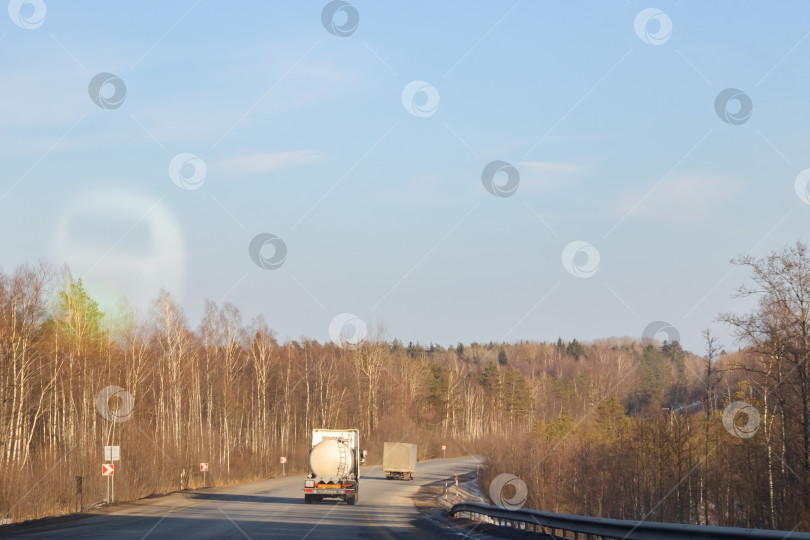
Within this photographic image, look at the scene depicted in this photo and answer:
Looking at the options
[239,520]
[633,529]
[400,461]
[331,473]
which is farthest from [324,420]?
[633,529]

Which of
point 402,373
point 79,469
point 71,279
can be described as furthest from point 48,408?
point 402,373

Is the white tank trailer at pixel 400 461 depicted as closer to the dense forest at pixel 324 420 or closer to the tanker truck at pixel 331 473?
the dense forest at pixel 324 420

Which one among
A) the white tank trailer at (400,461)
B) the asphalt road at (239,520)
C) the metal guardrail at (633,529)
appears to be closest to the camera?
the metal guardrail at (633,529)

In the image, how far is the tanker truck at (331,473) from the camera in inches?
1399

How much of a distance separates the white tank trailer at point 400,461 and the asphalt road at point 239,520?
74.1 feet

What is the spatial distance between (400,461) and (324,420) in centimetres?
3128

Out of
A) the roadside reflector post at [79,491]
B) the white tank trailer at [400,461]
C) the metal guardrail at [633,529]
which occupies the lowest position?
the white tank trailer at [400,461]

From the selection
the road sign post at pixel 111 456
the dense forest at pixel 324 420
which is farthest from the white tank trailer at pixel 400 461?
the road sign post at pixel 111 456

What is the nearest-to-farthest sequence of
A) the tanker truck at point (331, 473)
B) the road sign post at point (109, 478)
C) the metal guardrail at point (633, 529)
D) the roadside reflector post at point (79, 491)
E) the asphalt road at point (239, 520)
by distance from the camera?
the metal guardrail at point (633, 529), the asphalt road at point (239, 520), the roadside reflector post at point (79, 491), the road sign post at point (109, 478), the tanker truck at point (331, 473)

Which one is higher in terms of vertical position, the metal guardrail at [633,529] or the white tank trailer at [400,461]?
the metal guardrail at [633,529]

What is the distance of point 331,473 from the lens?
35.7 metres

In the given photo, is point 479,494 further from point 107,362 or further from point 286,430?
point 286,430

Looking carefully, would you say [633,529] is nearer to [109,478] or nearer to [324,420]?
[109,478]

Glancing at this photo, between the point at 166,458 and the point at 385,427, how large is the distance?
50089 mm
